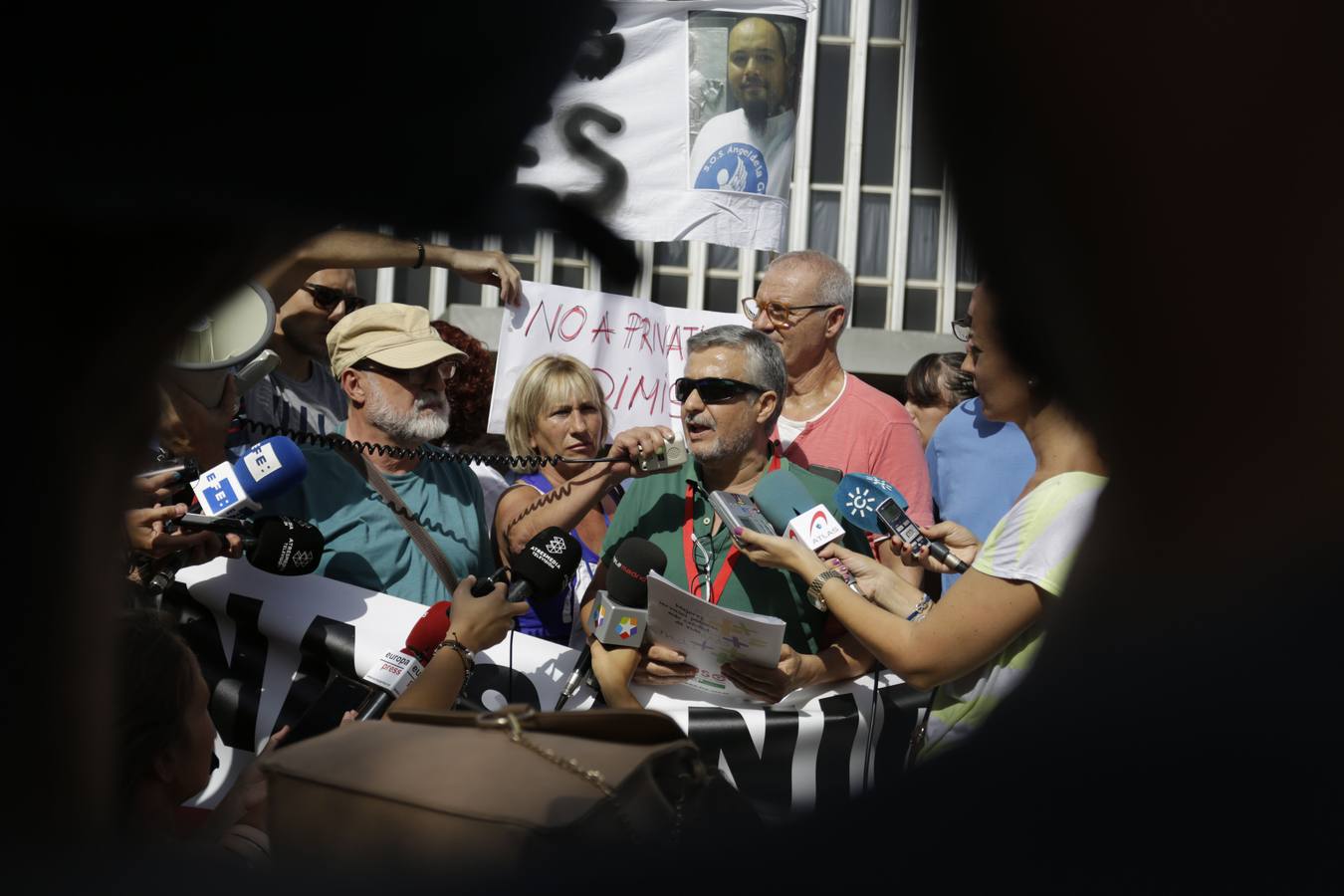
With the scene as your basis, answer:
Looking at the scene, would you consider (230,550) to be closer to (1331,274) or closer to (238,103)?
(238,103)

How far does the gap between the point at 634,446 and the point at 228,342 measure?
121 centimetres

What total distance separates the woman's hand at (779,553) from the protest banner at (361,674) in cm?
38

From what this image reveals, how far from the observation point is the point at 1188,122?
1.52 ft

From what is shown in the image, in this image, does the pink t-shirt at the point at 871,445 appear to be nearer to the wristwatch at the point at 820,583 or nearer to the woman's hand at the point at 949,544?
the woman's hand at the point at 949,544

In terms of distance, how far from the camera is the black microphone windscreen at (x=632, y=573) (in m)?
3.03

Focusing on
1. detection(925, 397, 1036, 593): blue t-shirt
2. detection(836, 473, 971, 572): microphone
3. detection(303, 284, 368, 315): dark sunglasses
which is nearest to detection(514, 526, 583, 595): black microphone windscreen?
detection(836, 473, 971, 572): microphone

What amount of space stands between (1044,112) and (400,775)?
1.95 ft

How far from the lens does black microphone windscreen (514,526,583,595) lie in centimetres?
296

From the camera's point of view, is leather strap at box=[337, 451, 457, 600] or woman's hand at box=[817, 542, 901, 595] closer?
woman's hand at box=[817, 542, 901, 595]

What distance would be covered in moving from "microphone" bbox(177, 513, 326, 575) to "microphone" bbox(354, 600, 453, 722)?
Result: 0.98 feet

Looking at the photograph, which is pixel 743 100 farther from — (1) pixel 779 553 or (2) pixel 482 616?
(2) pixel 482 616

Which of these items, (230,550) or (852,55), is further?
(852,55)

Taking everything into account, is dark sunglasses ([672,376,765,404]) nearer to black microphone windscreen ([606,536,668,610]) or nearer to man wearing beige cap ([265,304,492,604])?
black microphone windscreen ([606,536,668,610])

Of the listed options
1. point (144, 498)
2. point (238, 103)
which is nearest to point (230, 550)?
point (144, 498)
